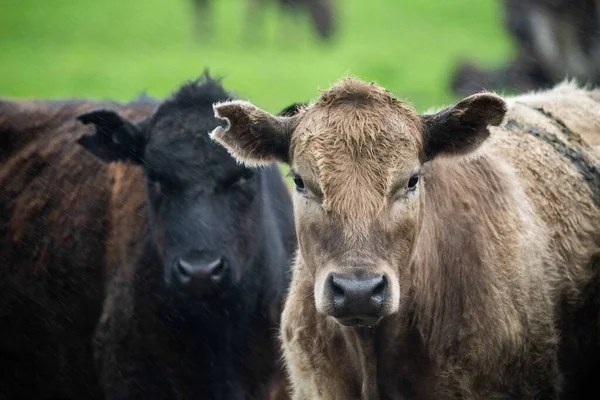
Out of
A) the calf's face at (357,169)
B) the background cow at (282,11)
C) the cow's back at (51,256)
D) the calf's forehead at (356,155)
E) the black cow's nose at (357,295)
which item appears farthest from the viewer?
the background cow at (282,11)

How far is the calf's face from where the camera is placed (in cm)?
478

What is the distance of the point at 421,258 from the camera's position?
5434 millimetres

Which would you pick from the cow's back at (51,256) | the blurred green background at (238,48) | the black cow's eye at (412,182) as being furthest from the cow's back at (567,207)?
the blurred green background at (238,48)

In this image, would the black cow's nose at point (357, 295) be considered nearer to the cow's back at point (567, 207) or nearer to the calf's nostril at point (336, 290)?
the calf's nostril at point (336, 290)

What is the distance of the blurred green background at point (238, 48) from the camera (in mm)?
21984

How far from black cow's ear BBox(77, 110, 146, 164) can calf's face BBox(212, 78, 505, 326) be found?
5.05 ft

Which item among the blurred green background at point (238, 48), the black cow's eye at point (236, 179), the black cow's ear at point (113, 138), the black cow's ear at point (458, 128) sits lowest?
the black cow's ear at point (458, 128)

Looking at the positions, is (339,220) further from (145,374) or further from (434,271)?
(145,374)

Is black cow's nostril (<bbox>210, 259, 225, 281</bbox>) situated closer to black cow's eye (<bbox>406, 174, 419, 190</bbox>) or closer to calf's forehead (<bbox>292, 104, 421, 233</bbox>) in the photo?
calf's forehead (<bbox>292, 104, 421, 233</bbox>)

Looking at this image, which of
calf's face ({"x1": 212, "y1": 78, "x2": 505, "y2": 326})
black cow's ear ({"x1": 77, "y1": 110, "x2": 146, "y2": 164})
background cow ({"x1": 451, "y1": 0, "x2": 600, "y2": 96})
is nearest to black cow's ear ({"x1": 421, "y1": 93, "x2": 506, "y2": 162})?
calf's face ({"x1": 212, "y1": 78, "x2": 505, "y2": 326})

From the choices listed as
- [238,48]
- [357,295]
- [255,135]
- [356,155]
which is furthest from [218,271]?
[238,48]

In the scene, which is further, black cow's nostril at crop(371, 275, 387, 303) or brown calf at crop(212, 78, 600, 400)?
brown calf at crop(212, 78, 600, 400)

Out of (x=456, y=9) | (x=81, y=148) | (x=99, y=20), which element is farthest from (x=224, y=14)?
(x=81, y=148)

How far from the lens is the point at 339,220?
4941mm
